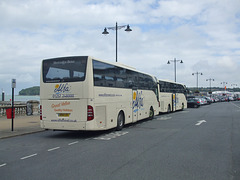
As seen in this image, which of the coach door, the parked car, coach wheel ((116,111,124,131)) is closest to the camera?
coach wheel ((116,111,124,131))

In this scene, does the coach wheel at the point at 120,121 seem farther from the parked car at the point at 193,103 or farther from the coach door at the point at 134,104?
the parked car at the point at 193,103

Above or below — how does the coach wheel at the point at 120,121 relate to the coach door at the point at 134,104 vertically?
below

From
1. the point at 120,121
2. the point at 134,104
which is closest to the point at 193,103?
the point at 134,104

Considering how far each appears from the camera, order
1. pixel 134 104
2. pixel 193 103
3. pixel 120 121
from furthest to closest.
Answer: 1. pixel 193 103
2. pixel 134 104
3. pixel 120 121

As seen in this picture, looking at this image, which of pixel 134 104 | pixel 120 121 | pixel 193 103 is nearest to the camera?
pixel 120 121

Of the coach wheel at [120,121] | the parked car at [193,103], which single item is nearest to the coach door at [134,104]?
the coach wheel at [120,121]

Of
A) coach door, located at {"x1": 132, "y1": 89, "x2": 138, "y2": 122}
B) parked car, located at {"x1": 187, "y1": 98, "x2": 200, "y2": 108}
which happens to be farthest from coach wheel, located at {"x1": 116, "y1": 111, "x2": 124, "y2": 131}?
parked car, located at {"x1": 187, "y1": 98, "x2": 200, "y2": 108}

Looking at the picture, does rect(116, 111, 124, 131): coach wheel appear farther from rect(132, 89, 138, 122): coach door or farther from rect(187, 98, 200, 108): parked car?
rect(187, 98, 200, 108): parked car

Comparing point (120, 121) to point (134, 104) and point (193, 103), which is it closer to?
point (134, 104)

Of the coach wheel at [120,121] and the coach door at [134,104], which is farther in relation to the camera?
the coach door at [134,104]

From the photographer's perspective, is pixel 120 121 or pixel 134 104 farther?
pixel 134 104

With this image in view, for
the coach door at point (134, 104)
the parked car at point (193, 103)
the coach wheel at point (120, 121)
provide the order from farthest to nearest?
1. the parked car at point (193, 103)
2. the coach door at point (134, 104)
3. the coach wheel at point (120, 121)

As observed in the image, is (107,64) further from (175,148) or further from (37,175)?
(37,175)

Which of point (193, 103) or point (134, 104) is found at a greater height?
point (134, 104)
